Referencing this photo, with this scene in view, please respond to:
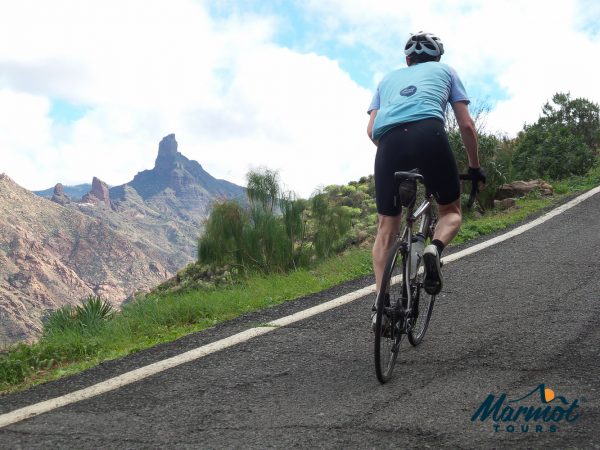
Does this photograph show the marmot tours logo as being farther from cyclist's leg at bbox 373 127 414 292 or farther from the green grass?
the green grass

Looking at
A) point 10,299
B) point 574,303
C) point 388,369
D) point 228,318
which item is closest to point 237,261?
point 228,318

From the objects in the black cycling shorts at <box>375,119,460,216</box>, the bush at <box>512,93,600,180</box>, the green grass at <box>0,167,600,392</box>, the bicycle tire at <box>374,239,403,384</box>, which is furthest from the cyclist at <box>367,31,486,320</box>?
the bush at <box>512,93,600,180</box>

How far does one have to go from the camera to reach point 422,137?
12.8ft

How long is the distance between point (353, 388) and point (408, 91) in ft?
5.85

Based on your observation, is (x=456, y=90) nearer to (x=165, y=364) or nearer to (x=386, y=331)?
(x=386, y=331)

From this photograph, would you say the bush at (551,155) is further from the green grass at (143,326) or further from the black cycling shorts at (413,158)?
the black cycling shorts at (413,158)

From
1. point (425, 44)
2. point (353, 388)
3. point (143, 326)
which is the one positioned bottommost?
point (353, 388)

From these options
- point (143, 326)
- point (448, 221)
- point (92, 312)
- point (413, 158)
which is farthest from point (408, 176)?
point (92, 312)

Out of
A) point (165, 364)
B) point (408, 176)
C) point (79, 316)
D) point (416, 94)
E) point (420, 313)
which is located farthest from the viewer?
point (79, 316)

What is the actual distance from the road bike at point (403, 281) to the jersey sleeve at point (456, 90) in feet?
1.59

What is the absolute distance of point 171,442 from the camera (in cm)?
313

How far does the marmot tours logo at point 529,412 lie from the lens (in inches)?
122

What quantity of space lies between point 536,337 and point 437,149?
5.23 feet

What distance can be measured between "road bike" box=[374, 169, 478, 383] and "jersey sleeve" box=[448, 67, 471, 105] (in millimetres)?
484
